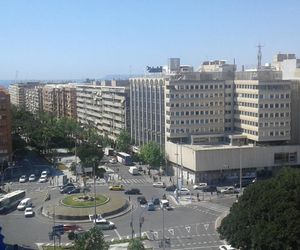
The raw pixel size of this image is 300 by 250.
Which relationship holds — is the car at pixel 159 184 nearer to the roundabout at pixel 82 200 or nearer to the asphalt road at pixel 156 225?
the asphalt road at pixel 156 225

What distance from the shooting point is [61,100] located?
120688mm

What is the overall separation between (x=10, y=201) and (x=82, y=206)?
7294 mm

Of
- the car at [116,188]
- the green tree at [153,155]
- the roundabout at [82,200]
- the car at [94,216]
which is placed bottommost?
the car at [116,188]

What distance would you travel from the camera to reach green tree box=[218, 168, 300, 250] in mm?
29719

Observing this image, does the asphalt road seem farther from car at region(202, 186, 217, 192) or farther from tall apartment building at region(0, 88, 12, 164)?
tall apartment building at region(0, 88, 12, 164)

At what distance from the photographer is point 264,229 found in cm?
3017

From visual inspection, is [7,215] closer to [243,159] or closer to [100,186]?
[100,186]

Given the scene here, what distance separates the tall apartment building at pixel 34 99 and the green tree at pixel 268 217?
100 metres

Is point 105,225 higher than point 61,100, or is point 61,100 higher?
point 61,100

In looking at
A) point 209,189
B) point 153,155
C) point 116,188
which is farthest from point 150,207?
point 153,155

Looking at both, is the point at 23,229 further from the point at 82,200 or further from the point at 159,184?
the point at 159,184

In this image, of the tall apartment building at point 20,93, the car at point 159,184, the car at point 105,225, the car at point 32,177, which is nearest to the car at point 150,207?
the car at point 105,225

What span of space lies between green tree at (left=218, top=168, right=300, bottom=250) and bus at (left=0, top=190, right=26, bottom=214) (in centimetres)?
2148

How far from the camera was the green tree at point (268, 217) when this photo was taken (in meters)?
29.7
